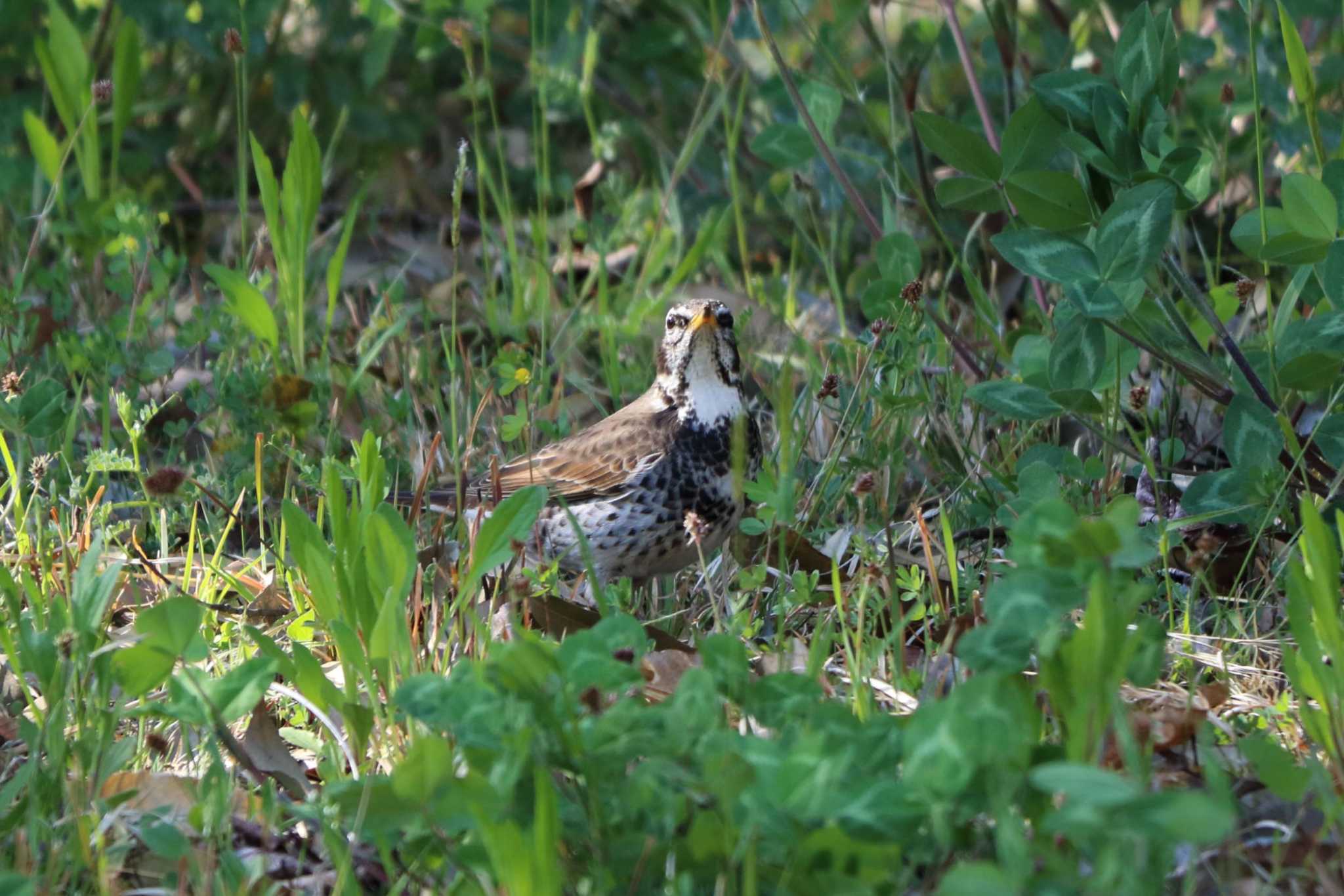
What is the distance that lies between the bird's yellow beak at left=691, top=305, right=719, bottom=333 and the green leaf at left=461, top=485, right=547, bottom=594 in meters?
1.49

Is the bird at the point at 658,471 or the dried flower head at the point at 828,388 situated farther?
the bird at the point at 658,471

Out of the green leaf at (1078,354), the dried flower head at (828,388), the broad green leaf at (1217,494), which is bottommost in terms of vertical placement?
the broad green leaf at (1217,494)

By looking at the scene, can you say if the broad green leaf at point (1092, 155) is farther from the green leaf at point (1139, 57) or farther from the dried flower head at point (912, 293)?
the dried flower head at point (912, 293)

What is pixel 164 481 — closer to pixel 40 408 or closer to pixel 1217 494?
pixel 40 408

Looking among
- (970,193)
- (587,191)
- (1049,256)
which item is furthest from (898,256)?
(587,191)

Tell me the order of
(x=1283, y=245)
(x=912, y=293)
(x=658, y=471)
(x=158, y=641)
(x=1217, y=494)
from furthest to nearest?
(x=658, y=471) → (x=912, y=293) → (x=1217, y=494) → (x=1283, y=245) → (x=158, y=641)

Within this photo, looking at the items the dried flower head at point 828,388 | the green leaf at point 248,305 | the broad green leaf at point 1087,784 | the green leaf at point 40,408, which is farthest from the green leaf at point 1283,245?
the green leaf at point 40,408

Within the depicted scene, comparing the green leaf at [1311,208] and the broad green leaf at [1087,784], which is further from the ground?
the green leaf at [1311,208]

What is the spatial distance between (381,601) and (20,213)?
3705 millimetres

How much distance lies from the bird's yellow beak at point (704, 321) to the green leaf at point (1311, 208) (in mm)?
1608

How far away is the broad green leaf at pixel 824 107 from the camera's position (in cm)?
493

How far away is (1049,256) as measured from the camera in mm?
3311

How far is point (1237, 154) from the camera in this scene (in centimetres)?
575

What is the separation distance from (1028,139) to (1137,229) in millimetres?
510
